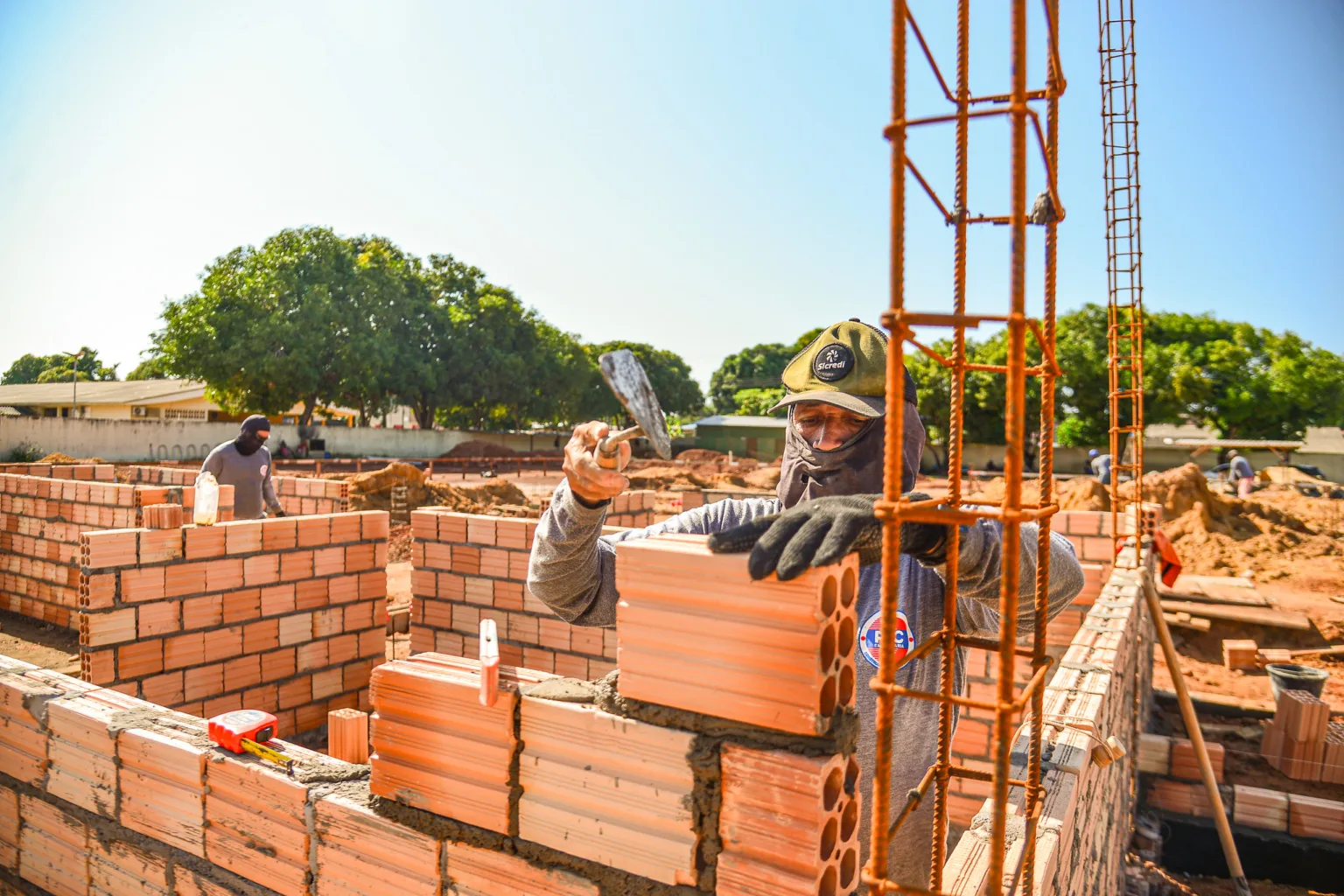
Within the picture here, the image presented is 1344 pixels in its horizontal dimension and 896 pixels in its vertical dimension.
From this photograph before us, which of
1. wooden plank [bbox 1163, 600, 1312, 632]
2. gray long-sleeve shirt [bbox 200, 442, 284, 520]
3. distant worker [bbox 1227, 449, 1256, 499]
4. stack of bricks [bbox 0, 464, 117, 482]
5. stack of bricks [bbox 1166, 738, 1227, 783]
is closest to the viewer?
stack of bricks [bbox 1166, 738, 1227, 783]

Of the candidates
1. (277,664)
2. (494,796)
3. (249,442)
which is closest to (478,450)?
(249,442)

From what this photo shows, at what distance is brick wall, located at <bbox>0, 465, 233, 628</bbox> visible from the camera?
8086mm

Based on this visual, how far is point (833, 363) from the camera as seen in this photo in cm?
236

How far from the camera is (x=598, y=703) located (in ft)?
5.73

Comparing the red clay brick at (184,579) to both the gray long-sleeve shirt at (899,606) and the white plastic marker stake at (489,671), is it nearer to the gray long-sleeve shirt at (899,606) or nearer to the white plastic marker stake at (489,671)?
the gray long-sleeve shirt at (899,606)

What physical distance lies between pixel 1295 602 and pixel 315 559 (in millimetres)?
13660

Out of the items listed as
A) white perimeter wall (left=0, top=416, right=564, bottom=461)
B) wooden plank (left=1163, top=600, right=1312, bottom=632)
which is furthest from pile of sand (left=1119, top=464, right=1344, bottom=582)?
white perimeter wall (left=0, top=416, right=564, bottom=461)

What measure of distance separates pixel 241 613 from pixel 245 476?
2.85 metres

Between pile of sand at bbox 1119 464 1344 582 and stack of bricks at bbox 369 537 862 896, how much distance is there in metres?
15.5

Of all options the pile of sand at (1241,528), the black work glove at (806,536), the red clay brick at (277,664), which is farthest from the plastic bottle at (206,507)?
the pile of sand at (1241,528)

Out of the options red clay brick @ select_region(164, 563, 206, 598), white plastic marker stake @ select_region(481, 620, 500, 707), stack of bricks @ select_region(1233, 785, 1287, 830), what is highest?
white plastic marker stake @ select_region(481, 620, 500, 707)

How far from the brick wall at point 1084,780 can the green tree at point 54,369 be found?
75.5 metres

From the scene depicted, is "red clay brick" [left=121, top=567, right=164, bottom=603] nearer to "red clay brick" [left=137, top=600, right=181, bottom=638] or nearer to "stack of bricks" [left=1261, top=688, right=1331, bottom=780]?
"red clay brick" [left=137, top=600, right=181, bottom=638]

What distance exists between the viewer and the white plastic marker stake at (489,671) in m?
1.81
